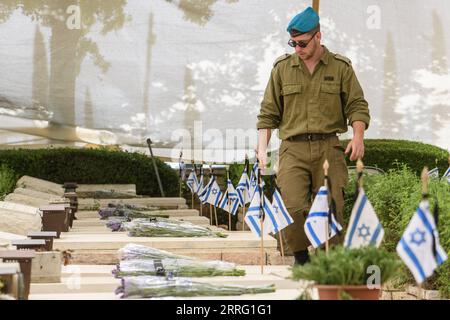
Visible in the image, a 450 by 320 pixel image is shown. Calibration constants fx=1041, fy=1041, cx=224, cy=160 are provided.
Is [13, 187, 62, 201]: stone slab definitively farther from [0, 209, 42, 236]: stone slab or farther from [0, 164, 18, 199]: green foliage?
[0, 209, 42, 236]: stone slab

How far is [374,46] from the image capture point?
12.8m

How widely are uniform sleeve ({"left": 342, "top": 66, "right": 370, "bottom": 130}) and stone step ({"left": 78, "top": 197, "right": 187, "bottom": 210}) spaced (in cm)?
551

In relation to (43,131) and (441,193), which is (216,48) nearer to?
(43,131)

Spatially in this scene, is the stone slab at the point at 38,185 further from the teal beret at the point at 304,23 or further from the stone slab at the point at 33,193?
the teal beret at the point at 304,23

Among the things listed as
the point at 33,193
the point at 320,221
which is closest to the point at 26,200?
the point at 33,193

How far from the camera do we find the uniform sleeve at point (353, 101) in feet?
23.0

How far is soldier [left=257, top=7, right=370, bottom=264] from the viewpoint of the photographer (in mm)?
6961

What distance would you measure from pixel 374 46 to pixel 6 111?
4815mm

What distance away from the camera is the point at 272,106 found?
286 inches

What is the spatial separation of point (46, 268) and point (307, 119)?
6.64ft

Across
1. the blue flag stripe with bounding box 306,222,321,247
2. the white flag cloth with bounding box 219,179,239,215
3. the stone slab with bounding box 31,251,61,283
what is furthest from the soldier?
the white flag cloth with bounding box 219,179,239,215

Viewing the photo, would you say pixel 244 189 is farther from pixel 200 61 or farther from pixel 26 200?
pixel 200 61
